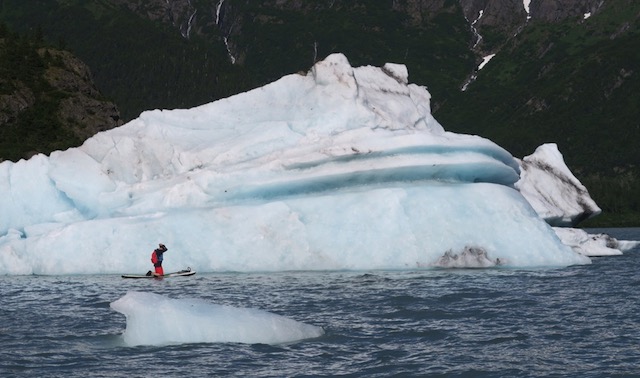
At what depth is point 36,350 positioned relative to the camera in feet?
67.7

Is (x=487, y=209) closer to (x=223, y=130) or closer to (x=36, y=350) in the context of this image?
(x=223, y=130)

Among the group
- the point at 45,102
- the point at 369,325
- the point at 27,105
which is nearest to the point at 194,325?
the point at 369,325

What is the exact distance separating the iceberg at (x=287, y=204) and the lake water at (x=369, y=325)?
99 cm

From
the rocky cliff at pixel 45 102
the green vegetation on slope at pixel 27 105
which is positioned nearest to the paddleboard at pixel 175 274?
the green vegetation on slope at pixel 27 105

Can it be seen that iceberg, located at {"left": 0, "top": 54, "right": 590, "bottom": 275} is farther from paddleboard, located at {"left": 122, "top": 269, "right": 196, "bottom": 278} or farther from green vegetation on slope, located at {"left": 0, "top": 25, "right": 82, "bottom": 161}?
green vegetation on slope, located at {"left": 0, "top": 25, "right": 82, "bottom": 161}

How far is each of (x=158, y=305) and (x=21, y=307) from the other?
906 centimetres

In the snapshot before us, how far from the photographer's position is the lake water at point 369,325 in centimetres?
1848

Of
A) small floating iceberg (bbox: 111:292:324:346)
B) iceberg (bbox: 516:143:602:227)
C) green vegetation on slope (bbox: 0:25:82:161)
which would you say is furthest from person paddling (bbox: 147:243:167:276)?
green vegetation on slope (bbox: 0:25:82:161)

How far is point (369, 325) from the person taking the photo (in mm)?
23438

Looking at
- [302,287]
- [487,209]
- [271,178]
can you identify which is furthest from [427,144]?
[302,287]

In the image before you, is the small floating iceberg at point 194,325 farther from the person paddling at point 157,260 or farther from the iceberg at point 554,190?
the iceberg at point 554,190

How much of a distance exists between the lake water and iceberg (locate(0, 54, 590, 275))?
992mm

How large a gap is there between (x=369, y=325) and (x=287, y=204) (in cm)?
1366

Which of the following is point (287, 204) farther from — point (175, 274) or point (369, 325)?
point (369, 325)
